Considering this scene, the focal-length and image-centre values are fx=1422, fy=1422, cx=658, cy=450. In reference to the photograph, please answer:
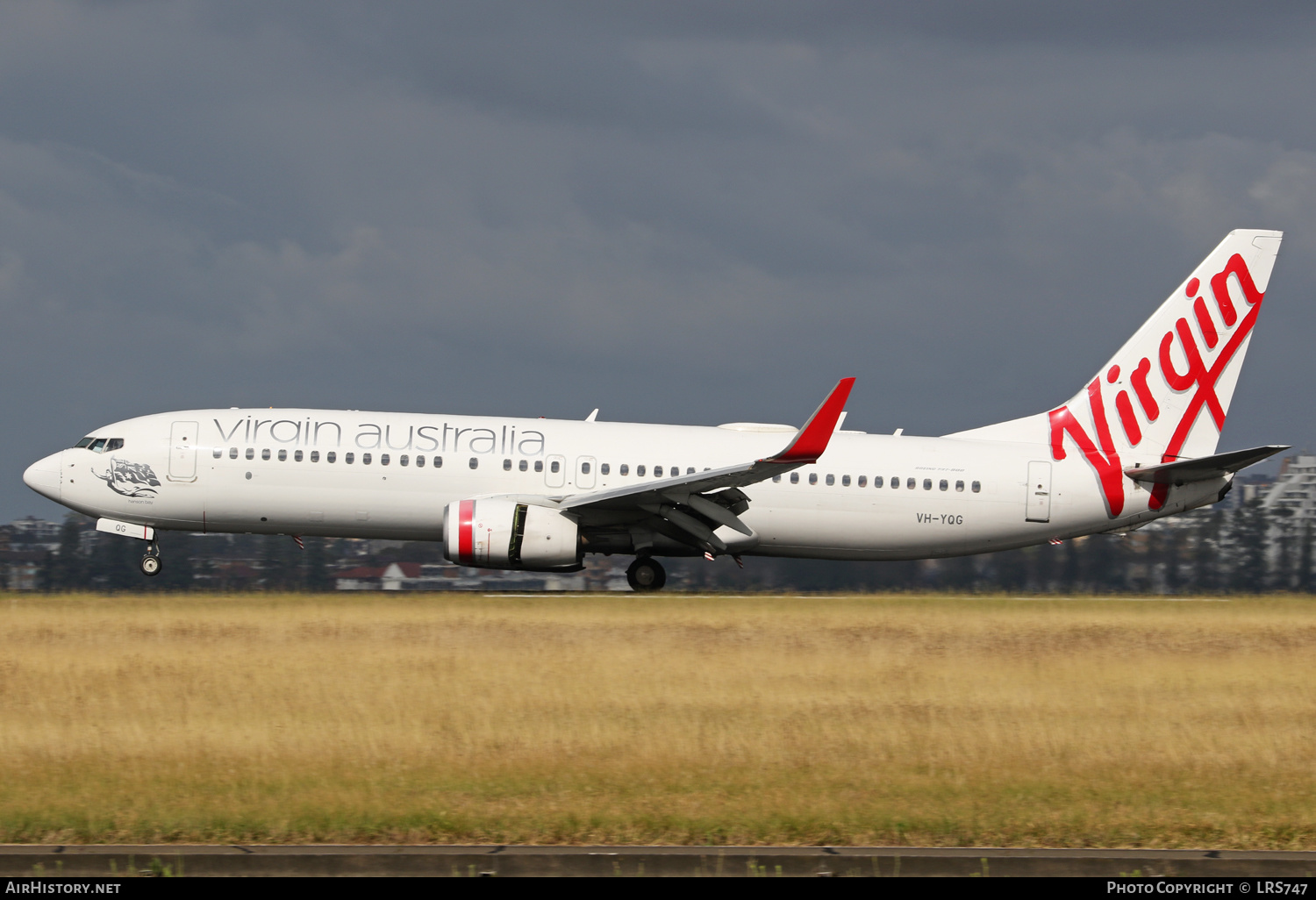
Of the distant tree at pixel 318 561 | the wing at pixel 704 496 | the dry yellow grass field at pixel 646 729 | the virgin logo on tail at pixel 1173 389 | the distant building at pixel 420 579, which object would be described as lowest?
the dry yellow grass field at pixel 646 729

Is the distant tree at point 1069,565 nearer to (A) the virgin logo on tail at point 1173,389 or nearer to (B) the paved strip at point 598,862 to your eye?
(A) the virgin logo on tail at point 1173,389

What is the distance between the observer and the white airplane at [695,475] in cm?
2934

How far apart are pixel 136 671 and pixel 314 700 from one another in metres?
3.05

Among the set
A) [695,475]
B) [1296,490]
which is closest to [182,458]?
[695,475]

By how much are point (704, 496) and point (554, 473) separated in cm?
321

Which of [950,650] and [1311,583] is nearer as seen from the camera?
[950,650]

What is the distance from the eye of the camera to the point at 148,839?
A: 32.9 feet

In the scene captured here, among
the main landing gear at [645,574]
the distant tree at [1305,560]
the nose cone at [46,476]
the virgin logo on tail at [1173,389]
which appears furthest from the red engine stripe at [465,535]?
the distant tree at [1305,560]

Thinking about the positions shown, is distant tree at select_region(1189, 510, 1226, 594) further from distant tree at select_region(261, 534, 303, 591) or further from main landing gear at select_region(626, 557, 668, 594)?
distant tree at select_region(261, 534, 303, 591)

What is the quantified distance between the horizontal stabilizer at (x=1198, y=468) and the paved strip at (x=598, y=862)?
20.3 m

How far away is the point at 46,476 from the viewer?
30.2 metres

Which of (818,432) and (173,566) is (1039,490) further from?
(173,566)

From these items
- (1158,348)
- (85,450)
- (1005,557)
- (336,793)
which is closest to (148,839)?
(336,793)
